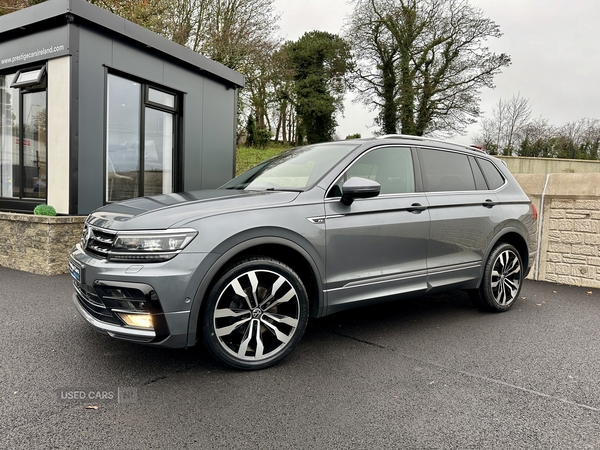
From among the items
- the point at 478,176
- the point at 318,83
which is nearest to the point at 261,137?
the point at 318,83

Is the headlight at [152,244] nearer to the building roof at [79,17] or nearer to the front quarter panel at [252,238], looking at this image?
the front quarter panel at [252,238]

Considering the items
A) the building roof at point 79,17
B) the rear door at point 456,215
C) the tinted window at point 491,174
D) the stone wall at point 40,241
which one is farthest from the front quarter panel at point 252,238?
the building roof at point 79,17

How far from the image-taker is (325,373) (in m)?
3.10

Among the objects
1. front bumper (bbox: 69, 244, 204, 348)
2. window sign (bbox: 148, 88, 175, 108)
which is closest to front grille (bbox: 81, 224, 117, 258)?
front bumper (bbox: 69, 244, 204, 348)

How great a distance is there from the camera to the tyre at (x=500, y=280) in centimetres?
452

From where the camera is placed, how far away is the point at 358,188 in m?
3.26

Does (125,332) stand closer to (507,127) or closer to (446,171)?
(446,171)

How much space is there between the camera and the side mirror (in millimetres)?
3268

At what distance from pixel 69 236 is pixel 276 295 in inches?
176

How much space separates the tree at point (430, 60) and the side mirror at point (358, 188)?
24707mm

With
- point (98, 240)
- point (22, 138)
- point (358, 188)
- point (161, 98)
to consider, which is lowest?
point (98, 240)

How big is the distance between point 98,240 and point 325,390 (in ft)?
6.02

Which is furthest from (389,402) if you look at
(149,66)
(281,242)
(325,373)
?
(149,66)

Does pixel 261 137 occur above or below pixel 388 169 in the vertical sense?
above
